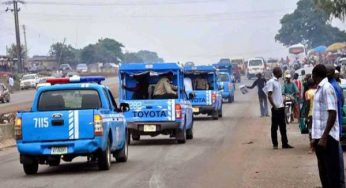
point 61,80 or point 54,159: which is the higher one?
point 61,80

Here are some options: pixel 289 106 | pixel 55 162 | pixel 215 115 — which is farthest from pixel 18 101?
pixel 55 162

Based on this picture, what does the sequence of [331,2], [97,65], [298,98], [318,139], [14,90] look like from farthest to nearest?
[97,65], [14,90], [331,2], [298,98], [318,139]

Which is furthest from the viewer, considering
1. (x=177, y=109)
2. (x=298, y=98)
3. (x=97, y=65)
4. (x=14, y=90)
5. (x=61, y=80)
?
(x=97, y=65)

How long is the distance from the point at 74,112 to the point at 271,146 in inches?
283

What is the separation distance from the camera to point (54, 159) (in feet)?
57.2

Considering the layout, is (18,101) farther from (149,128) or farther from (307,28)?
(307,28)

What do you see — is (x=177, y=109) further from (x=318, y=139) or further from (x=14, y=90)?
(x=14, y=90)

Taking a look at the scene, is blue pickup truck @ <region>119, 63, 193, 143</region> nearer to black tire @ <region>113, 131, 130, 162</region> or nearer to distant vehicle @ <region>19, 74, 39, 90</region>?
black tire @ <region>113, 131, 130, 162</region>

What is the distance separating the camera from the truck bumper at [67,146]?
16500 millimetres

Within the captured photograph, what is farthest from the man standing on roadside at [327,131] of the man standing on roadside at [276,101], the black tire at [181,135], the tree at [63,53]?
the tree at [63,53]

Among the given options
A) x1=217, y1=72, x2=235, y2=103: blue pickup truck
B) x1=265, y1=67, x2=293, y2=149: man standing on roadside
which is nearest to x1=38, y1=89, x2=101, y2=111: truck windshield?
x1=265, y1=67, x2=293, y2=149: man standing on roadside

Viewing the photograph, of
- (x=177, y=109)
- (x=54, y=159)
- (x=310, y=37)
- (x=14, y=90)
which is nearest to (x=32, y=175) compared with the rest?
(x=54, y=159)

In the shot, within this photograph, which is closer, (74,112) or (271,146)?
(74,112)

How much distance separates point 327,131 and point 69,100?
25.2ft
